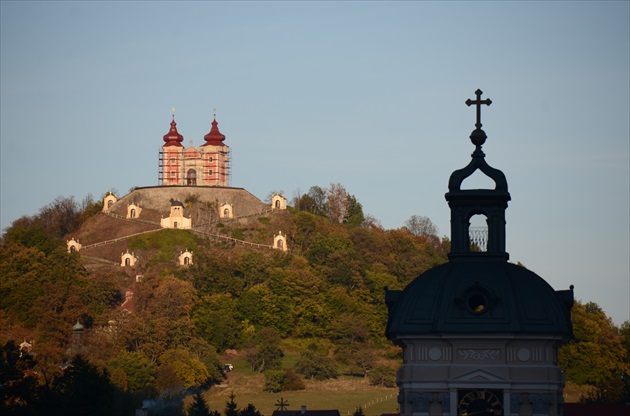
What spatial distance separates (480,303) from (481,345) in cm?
174

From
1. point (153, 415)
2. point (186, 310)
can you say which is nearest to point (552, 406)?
point (153, 415)

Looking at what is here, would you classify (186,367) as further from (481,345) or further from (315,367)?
(481,345)

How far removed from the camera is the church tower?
194 feet

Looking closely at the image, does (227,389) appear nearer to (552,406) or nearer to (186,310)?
(186,310)

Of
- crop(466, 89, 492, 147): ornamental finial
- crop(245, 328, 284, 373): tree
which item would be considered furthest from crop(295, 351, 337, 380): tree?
crop(466, 89, 492, 147): ornamental finial

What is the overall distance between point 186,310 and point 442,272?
139 meters

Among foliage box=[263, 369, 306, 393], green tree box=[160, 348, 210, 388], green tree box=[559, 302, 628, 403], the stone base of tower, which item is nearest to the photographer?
the stone base of tower

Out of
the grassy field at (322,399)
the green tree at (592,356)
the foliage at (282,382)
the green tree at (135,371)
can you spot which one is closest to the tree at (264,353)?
the foliage at (282,382)

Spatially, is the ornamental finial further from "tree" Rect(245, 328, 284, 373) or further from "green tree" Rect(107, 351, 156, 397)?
"tree" Rect(245, 328, 284, 373)

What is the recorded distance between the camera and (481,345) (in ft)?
195

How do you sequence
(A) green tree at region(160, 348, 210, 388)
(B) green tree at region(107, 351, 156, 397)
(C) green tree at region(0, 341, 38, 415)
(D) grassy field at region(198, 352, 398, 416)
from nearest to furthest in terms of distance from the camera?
(C) green tree at region(0, 341, 38, 415) < (D) grassy field at region(198, 352, 398, 416) < (B) green tree at region(107, 351, 156, 397) < (A) green tree at region(160, 348, 210, 388)

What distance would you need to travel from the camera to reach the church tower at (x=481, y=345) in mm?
59156

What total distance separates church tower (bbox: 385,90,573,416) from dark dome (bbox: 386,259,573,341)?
3cm

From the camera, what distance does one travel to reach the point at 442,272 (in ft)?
203
